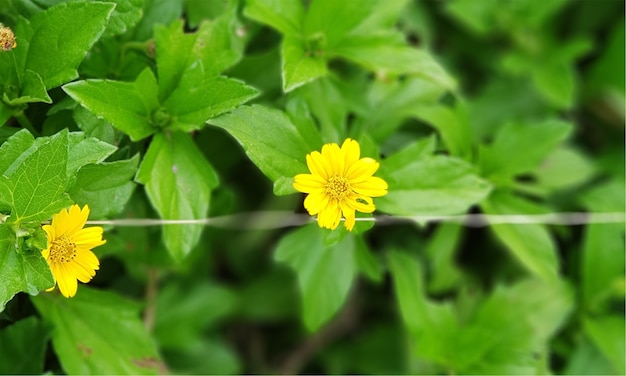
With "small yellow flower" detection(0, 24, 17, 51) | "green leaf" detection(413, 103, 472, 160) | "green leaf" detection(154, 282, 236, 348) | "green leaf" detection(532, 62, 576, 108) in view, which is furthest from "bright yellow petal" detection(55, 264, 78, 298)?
"green leaf" detection(532, 62, 576, 108)

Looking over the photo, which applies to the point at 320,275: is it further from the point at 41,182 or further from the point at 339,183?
the point at 41,182

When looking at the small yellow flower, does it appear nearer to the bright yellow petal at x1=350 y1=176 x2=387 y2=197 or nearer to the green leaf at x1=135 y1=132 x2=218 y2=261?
the green leaf at x1=135 y1=132 x2=218 y2=261

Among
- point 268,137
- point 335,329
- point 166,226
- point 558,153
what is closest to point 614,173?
point 558,153

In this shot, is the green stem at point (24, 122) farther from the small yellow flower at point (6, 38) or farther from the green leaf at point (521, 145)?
the green leaf at point (521, 145)

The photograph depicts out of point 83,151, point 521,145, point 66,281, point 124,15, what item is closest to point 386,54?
point 521,145

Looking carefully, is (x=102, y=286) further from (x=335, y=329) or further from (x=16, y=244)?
(x=335, y=329)

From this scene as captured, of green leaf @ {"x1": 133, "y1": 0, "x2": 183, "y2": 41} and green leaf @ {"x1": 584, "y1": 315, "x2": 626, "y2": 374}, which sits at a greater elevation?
green leaf @ {"x1": 133, "y1": 0, "x2": 183, "y2": 41}

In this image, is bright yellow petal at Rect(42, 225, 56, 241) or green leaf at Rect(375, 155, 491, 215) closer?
bright yellow petal at Rect(42, 225, 56, 241)
